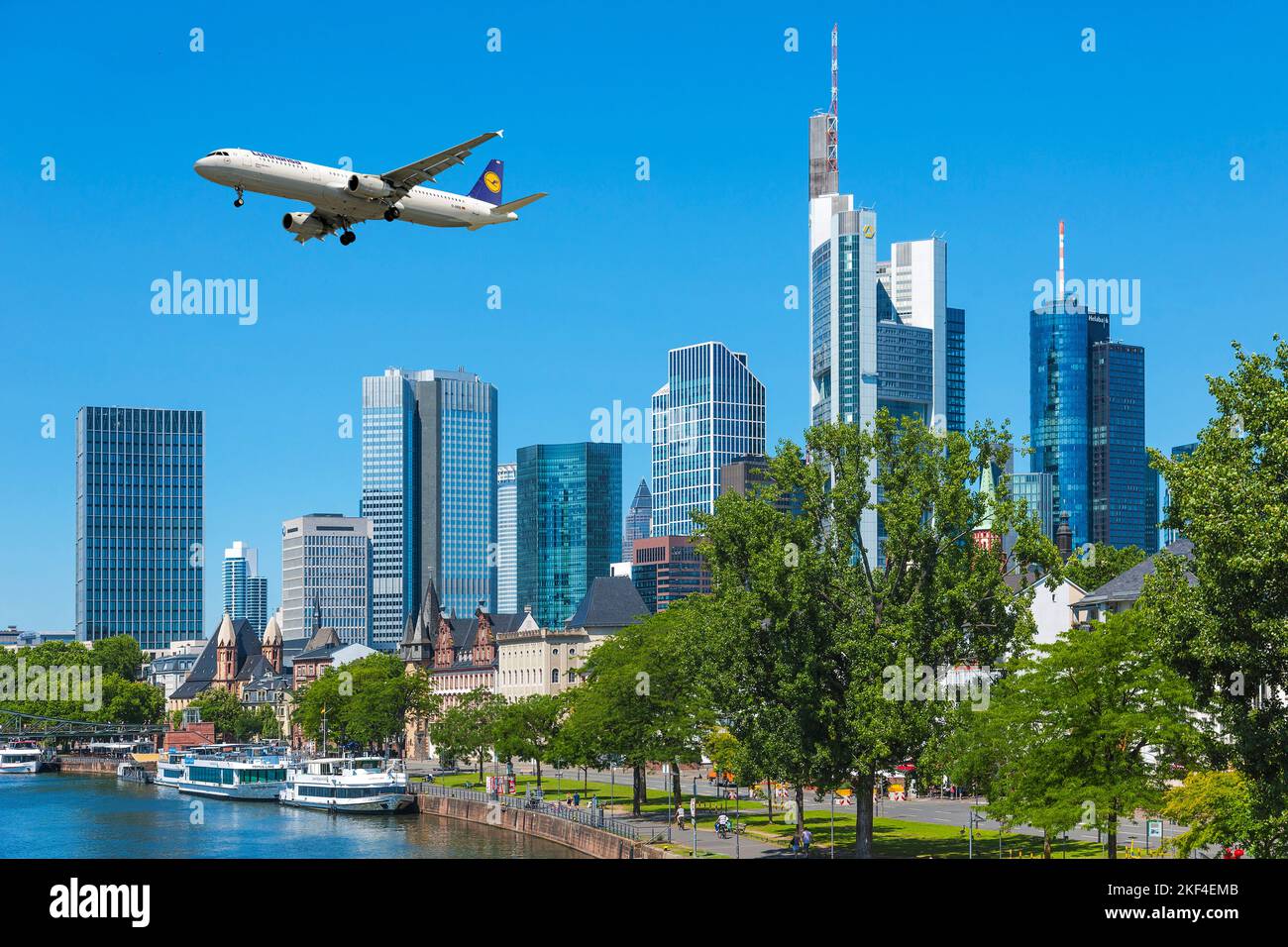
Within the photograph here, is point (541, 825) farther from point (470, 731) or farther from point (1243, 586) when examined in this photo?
point (1243, 586)

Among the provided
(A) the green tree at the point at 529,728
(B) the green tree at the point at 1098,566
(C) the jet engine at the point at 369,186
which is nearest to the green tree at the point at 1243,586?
(C) the jet engine at the point at 369,186

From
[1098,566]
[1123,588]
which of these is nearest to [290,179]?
[1123,588]

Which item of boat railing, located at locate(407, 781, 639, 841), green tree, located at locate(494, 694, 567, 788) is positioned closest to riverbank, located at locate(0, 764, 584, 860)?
boat railing, located at locate(407, 781, 639, 841)

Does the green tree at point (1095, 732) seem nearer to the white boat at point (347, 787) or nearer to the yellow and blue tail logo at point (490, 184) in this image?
the yellow and blue tail logo at point (490, 184)
